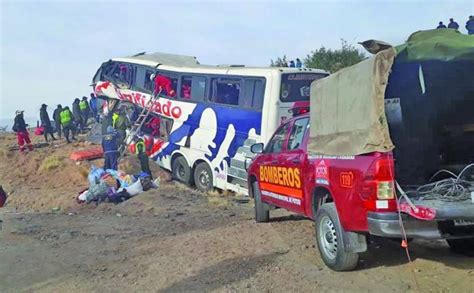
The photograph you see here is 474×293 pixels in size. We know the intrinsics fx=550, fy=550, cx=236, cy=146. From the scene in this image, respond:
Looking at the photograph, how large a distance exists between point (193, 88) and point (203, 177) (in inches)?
89.7

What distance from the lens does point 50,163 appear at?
54.9 feet

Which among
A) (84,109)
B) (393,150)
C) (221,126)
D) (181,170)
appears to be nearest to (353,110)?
(393,150)

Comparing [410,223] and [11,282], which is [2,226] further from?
[410,223]

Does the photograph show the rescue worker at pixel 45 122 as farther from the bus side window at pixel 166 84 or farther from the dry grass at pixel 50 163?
the bus side window at pixel 166 84

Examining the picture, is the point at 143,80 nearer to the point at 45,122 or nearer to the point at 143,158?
the point at 143,158

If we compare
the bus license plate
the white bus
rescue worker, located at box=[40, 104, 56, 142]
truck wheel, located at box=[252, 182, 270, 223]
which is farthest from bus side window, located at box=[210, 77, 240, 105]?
rescue worker, located at box=[40, 104, 56, 142]

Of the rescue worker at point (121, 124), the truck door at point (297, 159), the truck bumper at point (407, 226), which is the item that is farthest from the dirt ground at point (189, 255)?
the rescue worker at point (121, 124)

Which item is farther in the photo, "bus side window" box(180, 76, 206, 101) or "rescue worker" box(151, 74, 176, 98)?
"rescue worker" box(151, 74, 176, 98)

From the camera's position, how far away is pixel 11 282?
21.4ft

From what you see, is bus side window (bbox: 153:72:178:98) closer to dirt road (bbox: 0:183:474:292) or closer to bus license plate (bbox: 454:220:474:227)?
dirt road (bbox: 0:183:474:292)

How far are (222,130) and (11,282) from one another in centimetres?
708

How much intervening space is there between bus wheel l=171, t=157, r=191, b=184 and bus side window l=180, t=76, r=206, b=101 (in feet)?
5.48

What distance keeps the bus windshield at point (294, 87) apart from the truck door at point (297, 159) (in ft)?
14.4

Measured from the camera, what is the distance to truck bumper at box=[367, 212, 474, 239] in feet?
16.5
